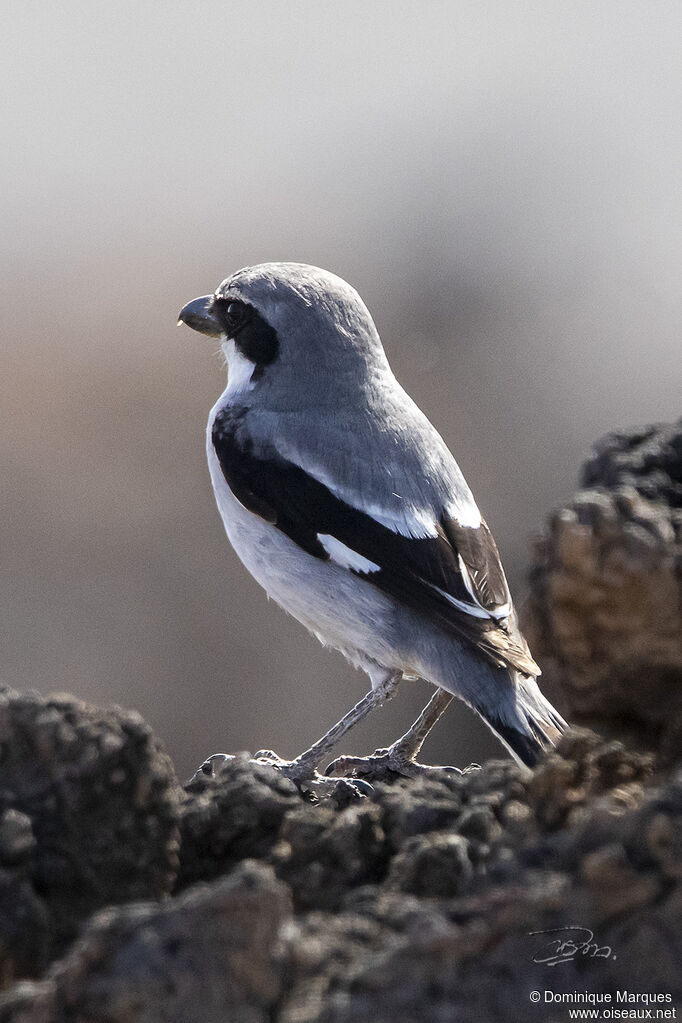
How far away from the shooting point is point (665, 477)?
2.40 meters

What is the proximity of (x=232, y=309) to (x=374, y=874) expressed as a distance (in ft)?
9.55

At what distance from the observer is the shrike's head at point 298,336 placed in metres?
4.39

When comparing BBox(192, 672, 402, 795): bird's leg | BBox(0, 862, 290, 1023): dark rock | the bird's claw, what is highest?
BBox(0, 862, 290, 1023): dark rock

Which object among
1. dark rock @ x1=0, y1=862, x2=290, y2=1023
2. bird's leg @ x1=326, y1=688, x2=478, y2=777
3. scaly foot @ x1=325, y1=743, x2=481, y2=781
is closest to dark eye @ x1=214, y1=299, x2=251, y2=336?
bird's leg @ x1=326, y1=688, x2=478, y2=777

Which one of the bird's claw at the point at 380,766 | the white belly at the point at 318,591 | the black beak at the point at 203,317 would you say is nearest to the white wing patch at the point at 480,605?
the white belly at the point at 318,591

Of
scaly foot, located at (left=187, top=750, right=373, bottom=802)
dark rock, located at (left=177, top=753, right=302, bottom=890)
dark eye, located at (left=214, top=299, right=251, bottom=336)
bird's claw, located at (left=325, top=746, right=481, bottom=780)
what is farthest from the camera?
dark eye, located at (left=214, top=299, right=251, bottom=336)

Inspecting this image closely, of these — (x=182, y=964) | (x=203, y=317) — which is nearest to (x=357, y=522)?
(x=203, y=317)

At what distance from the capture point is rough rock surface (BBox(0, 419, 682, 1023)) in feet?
4.92

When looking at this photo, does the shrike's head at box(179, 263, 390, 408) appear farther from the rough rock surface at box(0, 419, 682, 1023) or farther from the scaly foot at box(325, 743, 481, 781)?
the rough rock surface at box(0, 419, 682, 1023)

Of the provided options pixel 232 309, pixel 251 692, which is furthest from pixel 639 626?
pixel 251 692

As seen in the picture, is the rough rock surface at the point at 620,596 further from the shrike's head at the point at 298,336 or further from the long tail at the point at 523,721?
the shrike's head at the point at 298,336

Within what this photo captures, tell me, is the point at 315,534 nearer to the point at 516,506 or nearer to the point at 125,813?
the point at 125,813

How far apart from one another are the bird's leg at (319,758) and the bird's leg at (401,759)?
79mm

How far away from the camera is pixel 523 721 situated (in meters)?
3.57
